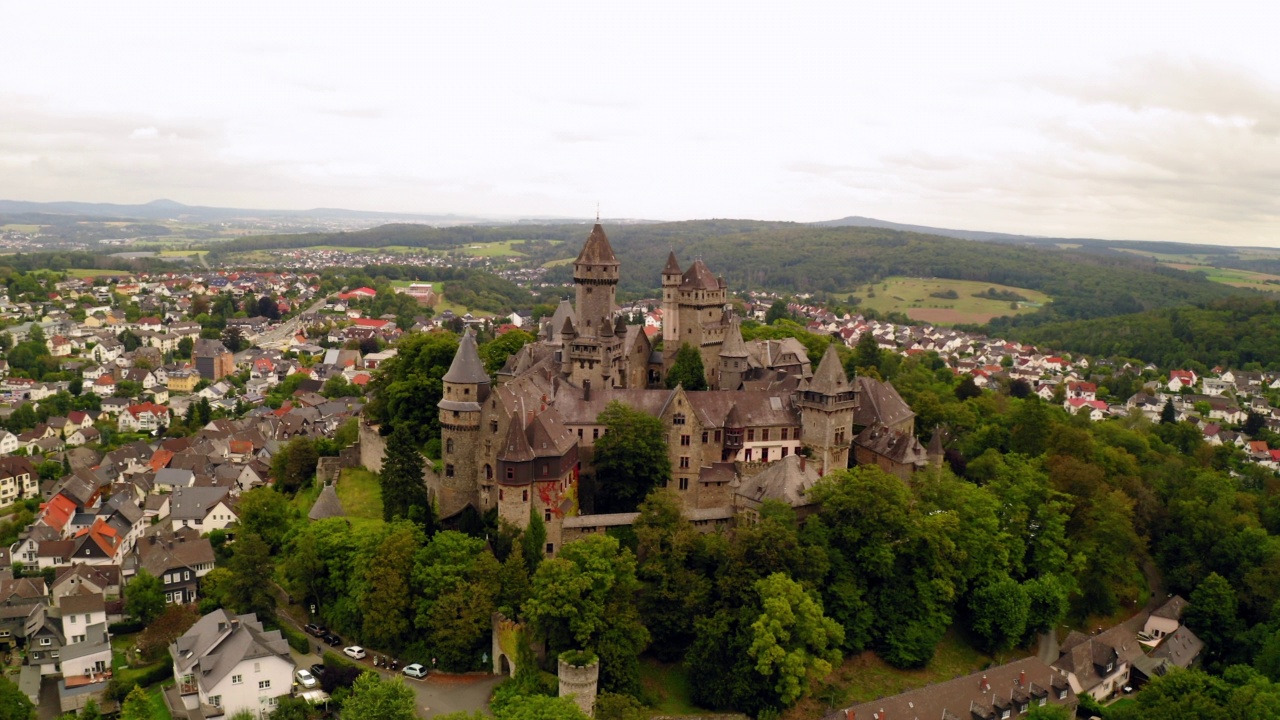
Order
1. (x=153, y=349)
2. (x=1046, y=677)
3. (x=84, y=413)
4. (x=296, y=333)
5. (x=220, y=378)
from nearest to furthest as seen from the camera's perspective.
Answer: (x=1046, y=677) < (x=84, y=413) < (x=220, y=378) < (x=153, y=349) < (x=296, y=333)

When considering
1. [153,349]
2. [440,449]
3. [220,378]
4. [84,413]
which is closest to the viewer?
[440,449]

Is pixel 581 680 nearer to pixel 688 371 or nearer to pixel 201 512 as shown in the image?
pixel 688 371

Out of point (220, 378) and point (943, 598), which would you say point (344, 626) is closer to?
point (943, 598)

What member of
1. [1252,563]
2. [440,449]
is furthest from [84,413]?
[1252,563]

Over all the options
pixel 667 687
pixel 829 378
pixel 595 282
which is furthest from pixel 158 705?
pixel 829 378

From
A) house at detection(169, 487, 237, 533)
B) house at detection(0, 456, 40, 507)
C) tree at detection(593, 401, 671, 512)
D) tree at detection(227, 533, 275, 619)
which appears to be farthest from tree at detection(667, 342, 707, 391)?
house at detection(0, 456, 40, 507)

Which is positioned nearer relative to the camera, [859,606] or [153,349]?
[859,606]

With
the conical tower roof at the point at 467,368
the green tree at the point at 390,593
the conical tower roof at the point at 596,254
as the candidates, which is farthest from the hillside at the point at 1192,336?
the green tree at the point at 390,593

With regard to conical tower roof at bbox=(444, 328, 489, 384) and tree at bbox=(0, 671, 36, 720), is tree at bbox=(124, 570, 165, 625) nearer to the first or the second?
tree at bbox=(0, 671, 36, 720)
